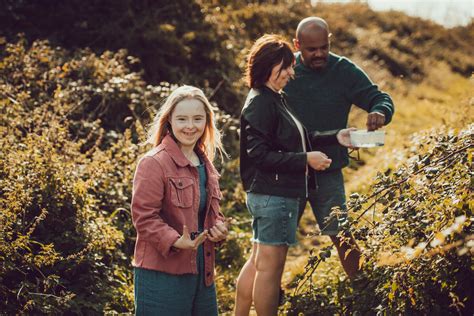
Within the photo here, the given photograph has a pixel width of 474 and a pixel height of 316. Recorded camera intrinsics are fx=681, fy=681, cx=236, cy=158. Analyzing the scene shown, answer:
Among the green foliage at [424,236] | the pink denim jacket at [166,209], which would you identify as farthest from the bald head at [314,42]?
the pink denim jacket at [166,209]

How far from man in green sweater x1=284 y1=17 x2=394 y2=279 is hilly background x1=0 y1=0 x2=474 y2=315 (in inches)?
9.2

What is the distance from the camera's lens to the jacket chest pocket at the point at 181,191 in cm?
353

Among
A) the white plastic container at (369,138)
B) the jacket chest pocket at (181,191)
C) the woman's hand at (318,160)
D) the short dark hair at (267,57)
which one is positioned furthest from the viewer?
the white plastic container at (369,138)

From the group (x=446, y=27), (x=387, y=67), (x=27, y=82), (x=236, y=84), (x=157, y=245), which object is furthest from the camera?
(x=446, y=27)

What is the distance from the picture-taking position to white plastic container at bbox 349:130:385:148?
14.7 feet

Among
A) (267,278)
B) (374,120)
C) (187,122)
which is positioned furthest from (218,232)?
(374,120)

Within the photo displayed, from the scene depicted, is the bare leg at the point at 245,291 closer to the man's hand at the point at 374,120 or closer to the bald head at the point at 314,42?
the man's hand at the point at 374,120

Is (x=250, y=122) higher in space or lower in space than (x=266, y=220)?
higher

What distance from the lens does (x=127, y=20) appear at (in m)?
9.22

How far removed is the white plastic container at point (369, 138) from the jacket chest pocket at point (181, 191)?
1411mm

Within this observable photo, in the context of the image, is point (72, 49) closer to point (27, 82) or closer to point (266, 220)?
point (27, 82)

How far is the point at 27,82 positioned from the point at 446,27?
24.9 metres

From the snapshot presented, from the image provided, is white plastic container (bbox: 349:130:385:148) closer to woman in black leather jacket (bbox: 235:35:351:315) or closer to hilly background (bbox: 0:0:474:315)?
hilly background (bbox: 0:0:474:315)

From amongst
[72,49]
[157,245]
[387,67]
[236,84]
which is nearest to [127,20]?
[72,49]
